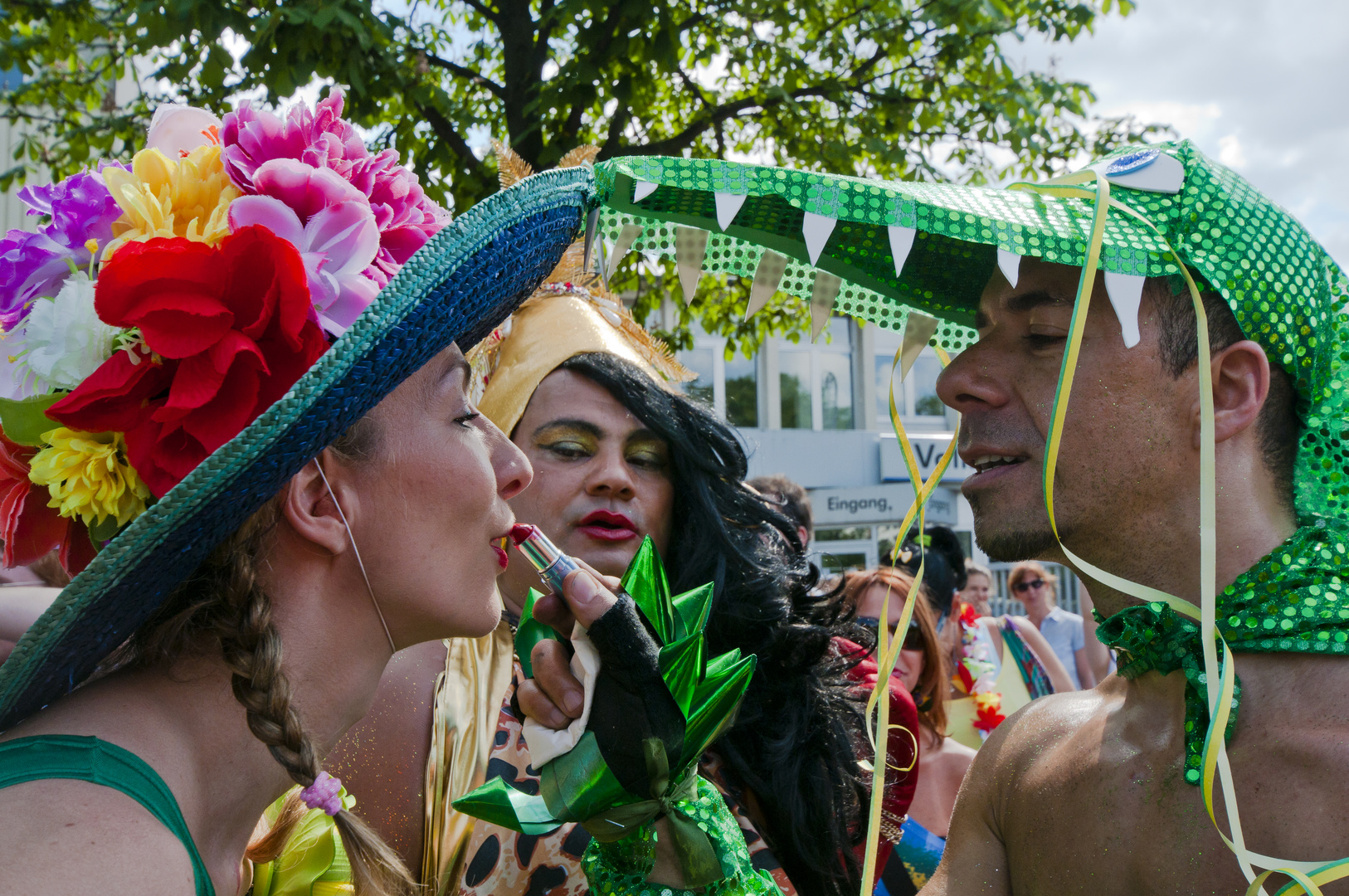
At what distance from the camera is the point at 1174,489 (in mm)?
1499

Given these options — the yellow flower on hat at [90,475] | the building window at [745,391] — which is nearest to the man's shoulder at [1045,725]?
the yellow flower on hat at [90,475]

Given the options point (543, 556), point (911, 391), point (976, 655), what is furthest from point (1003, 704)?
point (911, 391)

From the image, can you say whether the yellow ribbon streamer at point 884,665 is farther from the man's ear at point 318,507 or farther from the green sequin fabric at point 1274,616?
the man's ear at point 318,507

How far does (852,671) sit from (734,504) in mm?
636

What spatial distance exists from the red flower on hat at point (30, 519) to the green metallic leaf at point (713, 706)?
0.88 m

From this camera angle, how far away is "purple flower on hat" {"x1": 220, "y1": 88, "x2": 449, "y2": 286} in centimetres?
129

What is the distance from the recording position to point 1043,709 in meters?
1.83

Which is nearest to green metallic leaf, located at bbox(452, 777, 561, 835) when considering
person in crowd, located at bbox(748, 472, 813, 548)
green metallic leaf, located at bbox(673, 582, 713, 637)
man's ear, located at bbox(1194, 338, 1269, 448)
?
green metallic leaf, located at bbox(673, 582, 713, 637)

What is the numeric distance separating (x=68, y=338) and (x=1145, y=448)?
57.7 inches

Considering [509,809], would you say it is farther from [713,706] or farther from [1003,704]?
[1003,704]

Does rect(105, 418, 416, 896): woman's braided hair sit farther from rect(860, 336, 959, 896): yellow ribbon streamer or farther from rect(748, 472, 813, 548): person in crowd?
rect(748, 472, 813, 548): person in crowd

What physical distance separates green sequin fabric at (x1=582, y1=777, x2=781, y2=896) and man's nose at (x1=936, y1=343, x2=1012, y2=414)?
793 millimetres

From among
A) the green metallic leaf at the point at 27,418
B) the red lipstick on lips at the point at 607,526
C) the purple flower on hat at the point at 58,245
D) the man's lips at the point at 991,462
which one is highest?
the purple flower on hat at the point at 58,245

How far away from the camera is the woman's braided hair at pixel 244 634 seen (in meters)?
1.24
